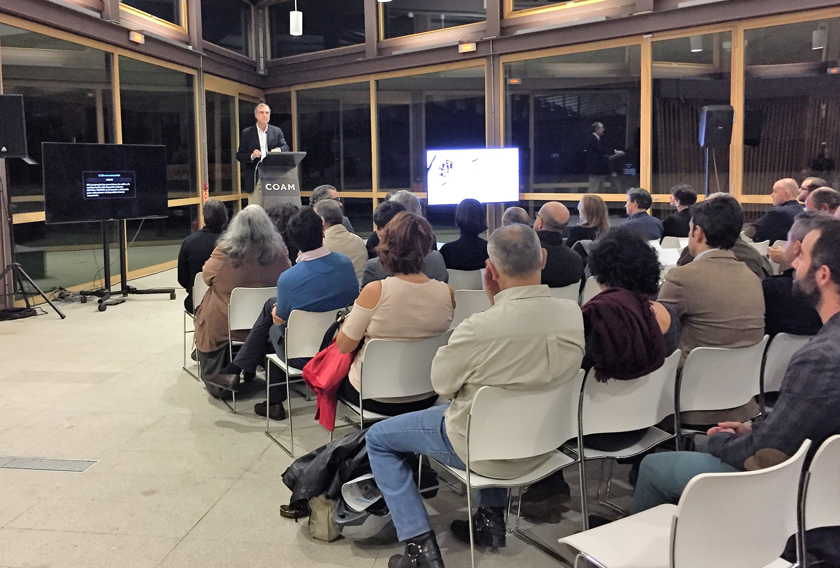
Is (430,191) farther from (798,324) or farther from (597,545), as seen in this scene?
(597,545)

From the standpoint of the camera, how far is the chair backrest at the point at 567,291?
4.24 meters

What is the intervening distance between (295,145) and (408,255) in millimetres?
9090

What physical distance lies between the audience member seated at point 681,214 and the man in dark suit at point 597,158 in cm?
259

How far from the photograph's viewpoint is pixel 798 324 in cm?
287

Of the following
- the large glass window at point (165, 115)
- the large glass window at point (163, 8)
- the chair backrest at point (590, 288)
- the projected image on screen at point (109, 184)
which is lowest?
the chair backrest at point (590, 288)

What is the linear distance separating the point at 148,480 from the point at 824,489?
274cm

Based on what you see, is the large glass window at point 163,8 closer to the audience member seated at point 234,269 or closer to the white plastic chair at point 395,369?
the audience member seated at point 234,269

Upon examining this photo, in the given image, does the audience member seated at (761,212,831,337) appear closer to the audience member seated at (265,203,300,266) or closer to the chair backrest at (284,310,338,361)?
the chair backrest at (284,310,338,361)

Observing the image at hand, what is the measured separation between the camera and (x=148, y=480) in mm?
3217

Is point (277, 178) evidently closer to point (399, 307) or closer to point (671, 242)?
point (671, 242)

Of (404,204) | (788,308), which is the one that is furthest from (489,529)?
(404,204)

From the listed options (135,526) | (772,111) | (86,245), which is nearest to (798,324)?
(135,526)

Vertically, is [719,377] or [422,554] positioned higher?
[719,377]

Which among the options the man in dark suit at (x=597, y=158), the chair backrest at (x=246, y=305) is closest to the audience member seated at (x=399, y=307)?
the chair backrest at (x=246, y=305)
